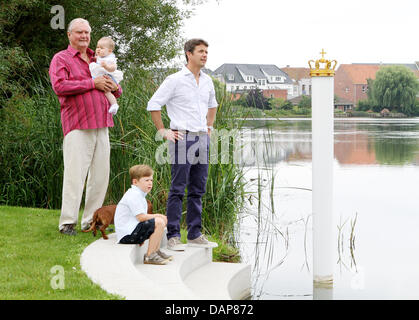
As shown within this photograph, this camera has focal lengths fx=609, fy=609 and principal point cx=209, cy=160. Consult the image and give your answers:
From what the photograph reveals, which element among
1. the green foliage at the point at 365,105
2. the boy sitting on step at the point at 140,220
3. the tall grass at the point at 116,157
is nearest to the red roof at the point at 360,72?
the green foliage at the point at 365,105

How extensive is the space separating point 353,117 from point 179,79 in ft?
188

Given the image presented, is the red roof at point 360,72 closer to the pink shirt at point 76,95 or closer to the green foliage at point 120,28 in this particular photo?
the green foliage at point 120,28

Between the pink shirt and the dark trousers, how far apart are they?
0.86 metres

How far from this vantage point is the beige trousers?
5348 mm

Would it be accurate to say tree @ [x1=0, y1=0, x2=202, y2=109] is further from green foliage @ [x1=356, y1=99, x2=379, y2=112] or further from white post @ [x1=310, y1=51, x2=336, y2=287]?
green foliage @ [x1=356, y1=99, x2=379, y2=112]

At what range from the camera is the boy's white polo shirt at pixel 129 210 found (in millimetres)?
4699

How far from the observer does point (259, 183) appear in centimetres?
727

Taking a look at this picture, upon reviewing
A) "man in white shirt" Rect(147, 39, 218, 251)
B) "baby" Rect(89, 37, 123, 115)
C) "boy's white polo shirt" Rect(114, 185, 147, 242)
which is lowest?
"boy's white polo shirt" Rect(114, 185, 147, 242)

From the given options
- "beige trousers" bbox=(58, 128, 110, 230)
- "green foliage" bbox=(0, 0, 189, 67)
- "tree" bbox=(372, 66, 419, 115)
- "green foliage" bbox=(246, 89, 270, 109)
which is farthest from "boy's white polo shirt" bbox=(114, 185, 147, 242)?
"tree" bbox=(372, 66, 419, 115)

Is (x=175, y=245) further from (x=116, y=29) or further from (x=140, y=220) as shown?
(x=116, y=29)

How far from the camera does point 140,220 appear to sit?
15.5ft

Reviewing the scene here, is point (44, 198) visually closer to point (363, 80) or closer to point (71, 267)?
point (71, 267)

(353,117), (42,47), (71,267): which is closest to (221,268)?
(71,267)

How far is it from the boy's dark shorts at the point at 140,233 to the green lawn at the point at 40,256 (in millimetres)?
396
